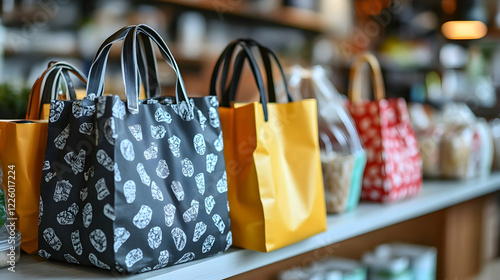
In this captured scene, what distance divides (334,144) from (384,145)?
0.62ft

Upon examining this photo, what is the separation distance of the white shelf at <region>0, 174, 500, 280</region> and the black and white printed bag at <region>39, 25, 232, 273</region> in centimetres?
2

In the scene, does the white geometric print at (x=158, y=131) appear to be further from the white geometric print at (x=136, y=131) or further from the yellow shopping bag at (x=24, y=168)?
the yellow shopping bag at (x=24, y=168)

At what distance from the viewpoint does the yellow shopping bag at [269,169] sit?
98 centimetres

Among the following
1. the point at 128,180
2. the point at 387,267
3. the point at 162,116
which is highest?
the point at 162,116

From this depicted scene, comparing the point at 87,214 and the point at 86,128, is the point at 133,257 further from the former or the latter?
the point at 86,128

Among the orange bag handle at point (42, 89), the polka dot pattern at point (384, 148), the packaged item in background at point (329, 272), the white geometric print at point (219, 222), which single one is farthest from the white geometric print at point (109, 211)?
the packaged item in background at point (329, 272)

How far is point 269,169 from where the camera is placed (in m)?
1.00

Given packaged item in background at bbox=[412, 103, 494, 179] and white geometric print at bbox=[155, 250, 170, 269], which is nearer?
white geometric print at bbox=[155, 250, 170, 269]

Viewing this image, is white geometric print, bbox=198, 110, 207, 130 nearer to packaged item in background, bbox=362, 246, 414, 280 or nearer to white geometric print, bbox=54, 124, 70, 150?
white geometric print, bbox=54, 124, 70, 150

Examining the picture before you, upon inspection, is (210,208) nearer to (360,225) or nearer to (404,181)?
(360,225)

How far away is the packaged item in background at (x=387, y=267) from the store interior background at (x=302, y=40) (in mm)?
147

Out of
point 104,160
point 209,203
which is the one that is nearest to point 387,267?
point 209,203

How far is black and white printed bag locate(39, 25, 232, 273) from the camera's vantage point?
795 mm

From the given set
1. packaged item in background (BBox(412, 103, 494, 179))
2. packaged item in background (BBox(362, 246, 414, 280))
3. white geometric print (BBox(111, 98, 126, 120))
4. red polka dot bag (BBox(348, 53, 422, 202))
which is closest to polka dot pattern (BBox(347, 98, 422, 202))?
red polka dot bag (BBox(348, 53, 422, 202))
